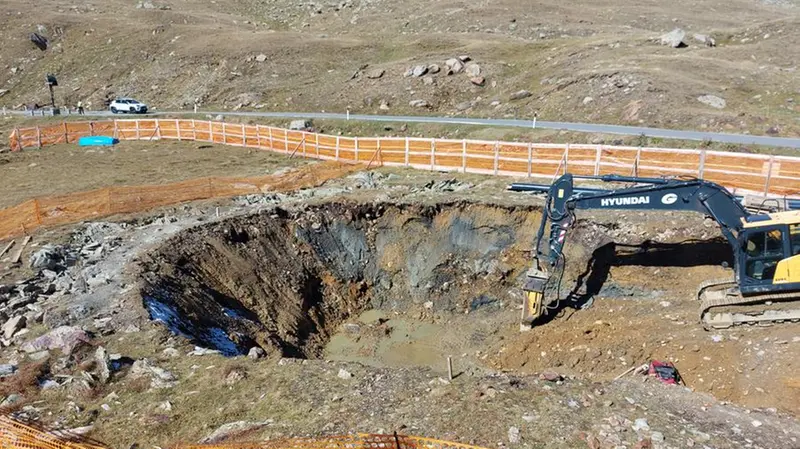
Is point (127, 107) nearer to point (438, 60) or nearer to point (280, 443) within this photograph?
point (438, 60)

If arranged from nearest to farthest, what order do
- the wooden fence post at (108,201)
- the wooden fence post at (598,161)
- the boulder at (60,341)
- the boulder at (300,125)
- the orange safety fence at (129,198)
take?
the boulder at (60,341)
the orange safety fence at (129,198)
the wooden fence post at (108,201)
the wooden fence post at (598,161)
the boulder at (300,125)

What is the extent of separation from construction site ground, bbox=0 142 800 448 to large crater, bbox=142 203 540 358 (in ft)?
0.24

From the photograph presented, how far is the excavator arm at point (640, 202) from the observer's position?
42.5 feet

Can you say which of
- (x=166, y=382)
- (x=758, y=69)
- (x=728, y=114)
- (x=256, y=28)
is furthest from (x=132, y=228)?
(x=256, y=28)

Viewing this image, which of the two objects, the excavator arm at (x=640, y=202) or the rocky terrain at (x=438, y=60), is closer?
the excavator arm at (x=640, y=202)

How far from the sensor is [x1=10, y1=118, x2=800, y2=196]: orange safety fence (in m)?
19.8

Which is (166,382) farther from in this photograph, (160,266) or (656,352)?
(656,352)

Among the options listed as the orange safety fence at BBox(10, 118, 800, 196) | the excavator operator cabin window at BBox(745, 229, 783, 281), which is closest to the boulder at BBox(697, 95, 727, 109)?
the orange safety fence at BBox(10, 118, 800, 196)

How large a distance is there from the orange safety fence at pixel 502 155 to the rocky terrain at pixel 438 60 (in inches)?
352

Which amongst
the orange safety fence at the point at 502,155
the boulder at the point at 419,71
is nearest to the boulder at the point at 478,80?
the boulder at the point at 419,71

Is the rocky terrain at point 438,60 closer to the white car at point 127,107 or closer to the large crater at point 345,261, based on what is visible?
the white car at point 127,107

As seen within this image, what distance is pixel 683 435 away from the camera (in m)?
8.70

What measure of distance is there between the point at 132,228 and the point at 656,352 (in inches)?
703

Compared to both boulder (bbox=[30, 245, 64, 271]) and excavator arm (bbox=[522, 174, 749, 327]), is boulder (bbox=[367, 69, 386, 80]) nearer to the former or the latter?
excavator arm (bbox=[522, 174, 749, 327])
